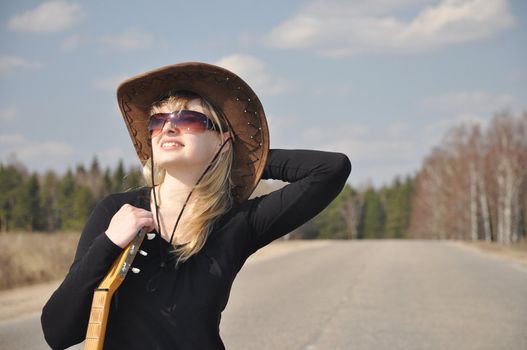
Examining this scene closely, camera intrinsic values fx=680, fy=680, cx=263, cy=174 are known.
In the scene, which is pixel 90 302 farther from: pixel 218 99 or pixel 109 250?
pixel 218 99

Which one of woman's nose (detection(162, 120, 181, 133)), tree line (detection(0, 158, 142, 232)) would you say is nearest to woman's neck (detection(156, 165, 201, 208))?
woman's nose (detection(162, 120, 181, 133))

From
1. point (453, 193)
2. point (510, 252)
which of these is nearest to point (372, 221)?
point (453, 193)

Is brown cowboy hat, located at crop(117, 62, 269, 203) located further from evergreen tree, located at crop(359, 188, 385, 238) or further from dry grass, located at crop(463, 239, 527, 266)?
evergreen tree, located at crop(359, 188, 385, 238)

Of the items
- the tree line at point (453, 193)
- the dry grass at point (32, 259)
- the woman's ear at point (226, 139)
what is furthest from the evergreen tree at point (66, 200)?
the woman's ear at point (226, 139)

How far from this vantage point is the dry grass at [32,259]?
14.5m

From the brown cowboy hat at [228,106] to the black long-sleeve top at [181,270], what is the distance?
64 millimetres

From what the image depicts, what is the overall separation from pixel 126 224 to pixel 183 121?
394 millimetres

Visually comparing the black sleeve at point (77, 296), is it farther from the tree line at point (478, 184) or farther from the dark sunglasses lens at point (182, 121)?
the tree line at point (478, 184)

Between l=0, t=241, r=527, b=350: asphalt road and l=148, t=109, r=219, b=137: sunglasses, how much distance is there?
5.46 m

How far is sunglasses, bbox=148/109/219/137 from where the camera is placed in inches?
82.1

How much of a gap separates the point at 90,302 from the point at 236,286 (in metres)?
12.3

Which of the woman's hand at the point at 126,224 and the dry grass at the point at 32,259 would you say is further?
the dry grass at the point at 32,259

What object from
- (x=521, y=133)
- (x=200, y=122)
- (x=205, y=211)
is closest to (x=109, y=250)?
(x=205, y=211)

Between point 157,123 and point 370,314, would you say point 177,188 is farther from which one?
point 370,314
